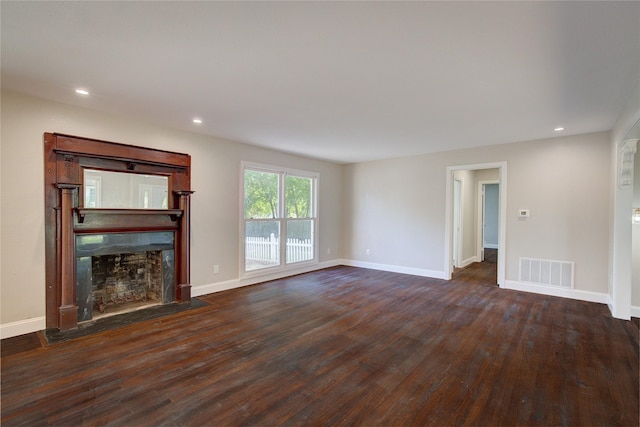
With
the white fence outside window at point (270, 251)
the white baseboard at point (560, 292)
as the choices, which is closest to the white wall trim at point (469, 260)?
the white baseboard at point (560, 292)

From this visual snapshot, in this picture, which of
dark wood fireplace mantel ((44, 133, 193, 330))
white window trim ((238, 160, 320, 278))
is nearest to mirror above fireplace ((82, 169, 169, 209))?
dark wood fireplace mantel ((44, 133, 193, 330))

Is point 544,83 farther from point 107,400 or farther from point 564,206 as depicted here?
point 107,400

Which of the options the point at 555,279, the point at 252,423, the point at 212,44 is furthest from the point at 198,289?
the point at 555,279

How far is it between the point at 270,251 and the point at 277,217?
26.7 inches

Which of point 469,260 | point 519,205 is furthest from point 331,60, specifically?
point 469,260

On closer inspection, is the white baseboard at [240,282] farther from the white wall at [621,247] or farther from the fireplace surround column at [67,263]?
the white wall at [621,247]

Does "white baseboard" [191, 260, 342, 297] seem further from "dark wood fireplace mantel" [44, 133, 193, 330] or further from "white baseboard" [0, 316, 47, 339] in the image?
"white baseboard" [0, 316, 47, 339]

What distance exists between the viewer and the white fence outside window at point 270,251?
5.31m

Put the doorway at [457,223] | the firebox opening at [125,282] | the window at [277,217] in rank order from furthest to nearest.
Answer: the doorway at [457,223], the window at [277,217], the firebox opening at [125,282]

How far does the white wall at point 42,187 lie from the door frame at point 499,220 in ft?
11.1

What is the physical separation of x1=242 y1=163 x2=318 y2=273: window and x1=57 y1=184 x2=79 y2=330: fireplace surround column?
7.72ft

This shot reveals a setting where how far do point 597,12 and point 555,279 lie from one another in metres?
4.18

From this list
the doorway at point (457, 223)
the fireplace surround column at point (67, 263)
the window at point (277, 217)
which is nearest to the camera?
the fireplace surround column at point (67, 263)

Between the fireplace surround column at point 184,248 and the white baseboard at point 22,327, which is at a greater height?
the fireplace surround column at point 184,248
